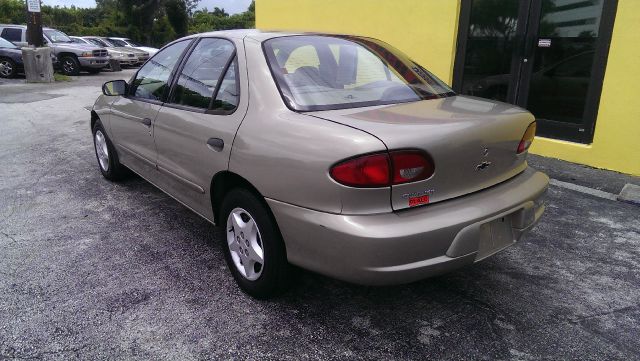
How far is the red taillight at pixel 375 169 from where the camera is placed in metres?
2.11

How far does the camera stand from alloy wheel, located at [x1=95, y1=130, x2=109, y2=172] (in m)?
4.91

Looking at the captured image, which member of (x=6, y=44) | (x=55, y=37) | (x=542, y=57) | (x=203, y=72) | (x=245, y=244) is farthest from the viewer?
(x=55, y=37)

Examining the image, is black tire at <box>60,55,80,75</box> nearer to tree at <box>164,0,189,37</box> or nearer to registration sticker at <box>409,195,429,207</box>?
registration sticker at <box>409,195,429,207</box>

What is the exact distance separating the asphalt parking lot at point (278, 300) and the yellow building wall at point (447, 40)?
1445 mm

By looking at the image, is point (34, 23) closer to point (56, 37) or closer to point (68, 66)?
point (68, 66)

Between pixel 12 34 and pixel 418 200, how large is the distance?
19054mm

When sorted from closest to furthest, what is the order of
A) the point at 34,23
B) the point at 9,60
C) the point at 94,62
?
the point at 34,23 → the point at 9,60 → the point at 94,62

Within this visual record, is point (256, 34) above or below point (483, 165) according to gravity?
above

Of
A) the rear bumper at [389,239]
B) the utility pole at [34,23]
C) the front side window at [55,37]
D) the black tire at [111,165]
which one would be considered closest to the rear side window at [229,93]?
the rear bumper at [389,239]

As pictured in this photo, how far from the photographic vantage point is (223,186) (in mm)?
2896

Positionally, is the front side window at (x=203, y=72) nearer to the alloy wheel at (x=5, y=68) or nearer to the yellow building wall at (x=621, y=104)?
the yellow building wall at (x=621, y=104)

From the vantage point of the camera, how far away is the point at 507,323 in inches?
102

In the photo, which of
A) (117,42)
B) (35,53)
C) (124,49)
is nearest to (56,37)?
(124,49)

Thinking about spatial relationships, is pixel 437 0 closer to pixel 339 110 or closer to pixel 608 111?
pixel 608 111
